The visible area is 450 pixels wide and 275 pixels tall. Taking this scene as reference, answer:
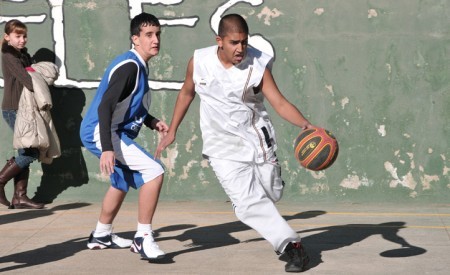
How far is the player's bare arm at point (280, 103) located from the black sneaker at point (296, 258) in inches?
34.1

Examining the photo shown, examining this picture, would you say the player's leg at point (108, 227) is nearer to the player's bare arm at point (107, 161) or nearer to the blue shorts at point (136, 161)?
the blue shorts at point (136, 161)

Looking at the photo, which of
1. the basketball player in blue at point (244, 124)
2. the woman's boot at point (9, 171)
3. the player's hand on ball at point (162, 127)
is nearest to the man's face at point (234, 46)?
the basketball player in blue at point (244, 124)

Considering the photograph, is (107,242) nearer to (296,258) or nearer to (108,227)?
(108,227)

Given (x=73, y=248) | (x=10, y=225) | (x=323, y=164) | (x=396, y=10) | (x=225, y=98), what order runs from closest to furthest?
(x=323, y=164), (x=225, y=98), (x=73, y=248), (x=10, y=225), (x=396, y=10)

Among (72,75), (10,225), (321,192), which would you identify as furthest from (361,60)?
(10,225)

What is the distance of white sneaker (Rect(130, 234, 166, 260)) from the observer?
7836mm

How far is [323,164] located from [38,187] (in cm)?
490

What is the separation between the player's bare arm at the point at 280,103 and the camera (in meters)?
7.61

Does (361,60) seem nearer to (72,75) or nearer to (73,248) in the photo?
(72,75)

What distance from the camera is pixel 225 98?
776cm

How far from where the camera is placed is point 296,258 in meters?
7.49

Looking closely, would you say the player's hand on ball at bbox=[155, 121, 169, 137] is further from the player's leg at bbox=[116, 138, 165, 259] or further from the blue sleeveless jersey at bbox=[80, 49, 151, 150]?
the player's leg at bbox=[116, 138, 165, 259]

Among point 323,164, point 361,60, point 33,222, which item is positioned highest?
point 361,60

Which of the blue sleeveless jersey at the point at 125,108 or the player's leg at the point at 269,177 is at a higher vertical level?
the blue sleeveless jersey at the point at 125,108
